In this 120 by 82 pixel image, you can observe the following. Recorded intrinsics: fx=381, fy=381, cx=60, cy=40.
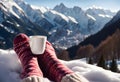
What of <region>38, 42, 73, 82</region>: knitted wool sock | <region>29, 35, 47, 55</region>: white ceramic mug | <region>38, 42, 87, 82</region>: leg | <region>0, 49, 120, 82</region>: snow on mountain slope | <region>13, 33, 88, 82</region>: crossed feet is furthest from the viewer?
<region>29, 35, 47, 55</region>: white ceramic mug

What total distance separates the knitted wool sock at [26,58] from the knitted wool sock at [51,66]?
0.46 ft

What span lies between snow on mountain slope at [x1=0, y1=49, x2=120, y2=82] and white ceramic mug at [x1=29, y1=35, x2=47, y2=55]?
27 cm

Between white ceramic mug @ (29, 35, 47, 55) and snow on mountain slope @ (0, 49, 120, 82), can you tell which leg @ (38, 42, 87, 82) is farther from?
snow on mountain slope @ (0, 49, 120, 82)

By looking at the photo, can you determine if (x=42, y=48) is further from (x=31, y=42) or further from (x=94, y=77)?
(x=94, y=77)

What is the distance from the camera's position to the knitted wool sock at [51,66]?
4.06 meters

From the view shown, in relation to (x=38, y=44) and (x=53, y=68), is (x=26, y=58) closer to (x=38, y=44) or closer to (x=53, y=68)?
(x=38, y=44)

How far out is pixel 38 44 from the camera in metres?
4.80

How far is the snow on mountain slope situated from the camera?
423 cm

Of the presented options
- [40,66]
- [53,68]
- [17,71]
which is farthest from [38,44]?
[53,68]

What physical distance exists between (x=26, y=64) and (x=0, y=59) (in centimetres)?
52

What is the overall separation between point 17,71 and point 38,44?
0.44 metres

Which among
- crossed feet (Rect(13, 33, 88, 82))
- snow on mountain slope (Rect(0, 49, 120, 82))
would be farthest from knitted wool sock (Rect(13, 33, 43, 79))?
snow on mountain slope (Rect(0, 49, 120, 82))

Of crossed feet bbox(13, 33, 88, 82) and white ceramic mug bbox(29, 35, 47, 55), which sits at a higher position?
white ceramic mug bbox(29, 35, 47, 55)

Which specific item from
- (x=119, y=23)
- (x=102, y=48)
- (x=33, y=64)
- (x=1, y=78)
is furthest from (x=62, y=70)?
(x=119, y=23)
